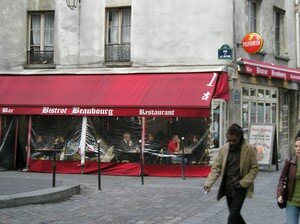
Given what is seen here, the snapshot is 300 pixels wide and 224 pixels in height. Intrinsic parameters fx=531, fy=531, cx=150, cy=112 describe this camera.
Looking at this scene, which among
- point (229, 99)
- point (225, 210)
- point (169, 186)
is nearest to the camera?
point (225, 210)

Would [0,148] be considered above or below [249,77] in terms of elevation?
below

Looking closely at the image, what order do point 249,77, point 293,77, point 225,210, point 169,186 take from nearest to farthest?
point 225,210
point 169,186
point 249,77
point 293,77

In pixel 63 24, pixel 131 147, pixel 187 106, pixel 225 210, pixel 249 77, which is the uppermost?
pixel 63 24

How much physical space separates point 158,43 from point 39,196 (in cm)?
720

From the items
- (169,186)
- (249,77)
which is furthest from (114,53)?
(169,186)

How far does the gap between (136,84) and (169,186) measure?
12.6ft

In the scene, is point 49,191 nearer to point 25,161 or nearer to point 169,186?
point 169,186

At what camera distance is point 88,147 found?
15.5 m

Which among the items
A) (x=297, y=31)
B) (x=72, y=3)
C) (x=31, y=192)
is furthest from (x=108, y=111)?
(x=297, y=31)

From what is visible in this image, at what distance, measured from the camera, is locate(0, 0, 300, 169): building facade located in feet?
50.4

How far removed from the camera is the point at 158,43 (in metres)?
15.9

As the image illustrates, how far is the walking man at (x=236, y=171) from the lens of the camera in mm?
6594

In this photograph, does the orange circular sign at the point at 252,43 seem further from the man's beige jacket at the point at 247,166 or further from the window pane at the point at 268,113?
the man's beige jacket at the point at 247,166

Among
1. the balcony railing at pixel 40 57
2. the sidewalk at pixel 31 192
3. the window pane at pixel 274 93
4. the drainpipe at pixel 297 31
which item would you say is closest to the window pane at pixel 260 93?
the window pane at pixel 274 93
